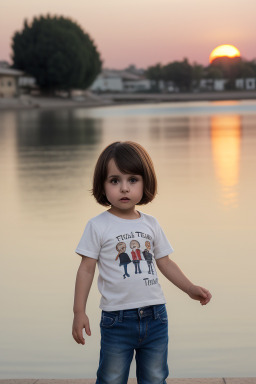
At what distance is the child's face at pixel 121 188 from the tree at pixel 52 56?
86.8m

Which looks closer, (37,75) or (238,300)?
(238,300)

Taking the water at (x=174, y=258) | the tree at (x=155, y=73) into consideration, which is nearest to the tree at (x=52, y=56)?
the tree at (x=155, y=73)

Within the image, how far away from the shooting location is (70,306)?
5059 mm

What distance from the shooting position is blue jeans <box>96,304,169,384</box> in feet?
9.47

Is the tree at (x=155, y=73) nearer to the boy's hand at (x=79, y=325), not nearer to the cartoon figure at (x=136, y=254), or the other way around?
the cartoon figure at (x=136, y=254)

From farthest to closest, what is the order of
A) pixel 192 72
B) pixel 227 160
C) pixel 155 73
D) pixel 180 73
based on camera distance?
1. pixel 155 73
2. pixel 192 72
3. pixel 180 73
4. pixel 227 160

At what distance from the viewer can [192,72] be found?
159m

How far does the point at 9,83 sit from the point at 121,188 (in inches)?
3365

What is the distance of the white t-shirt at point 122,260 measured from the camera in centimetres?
289

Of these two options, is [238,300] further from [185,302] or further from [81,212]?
[81,212]

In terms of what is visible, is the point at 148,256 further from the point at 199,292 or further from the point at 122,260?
the point at 199,292

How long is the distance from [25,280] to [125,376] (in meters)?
2.89

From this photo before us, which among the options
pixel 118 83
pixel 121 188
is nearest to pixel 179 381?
pixel 121 188

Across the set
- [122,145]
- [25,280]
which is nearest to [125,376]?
[122,145]
